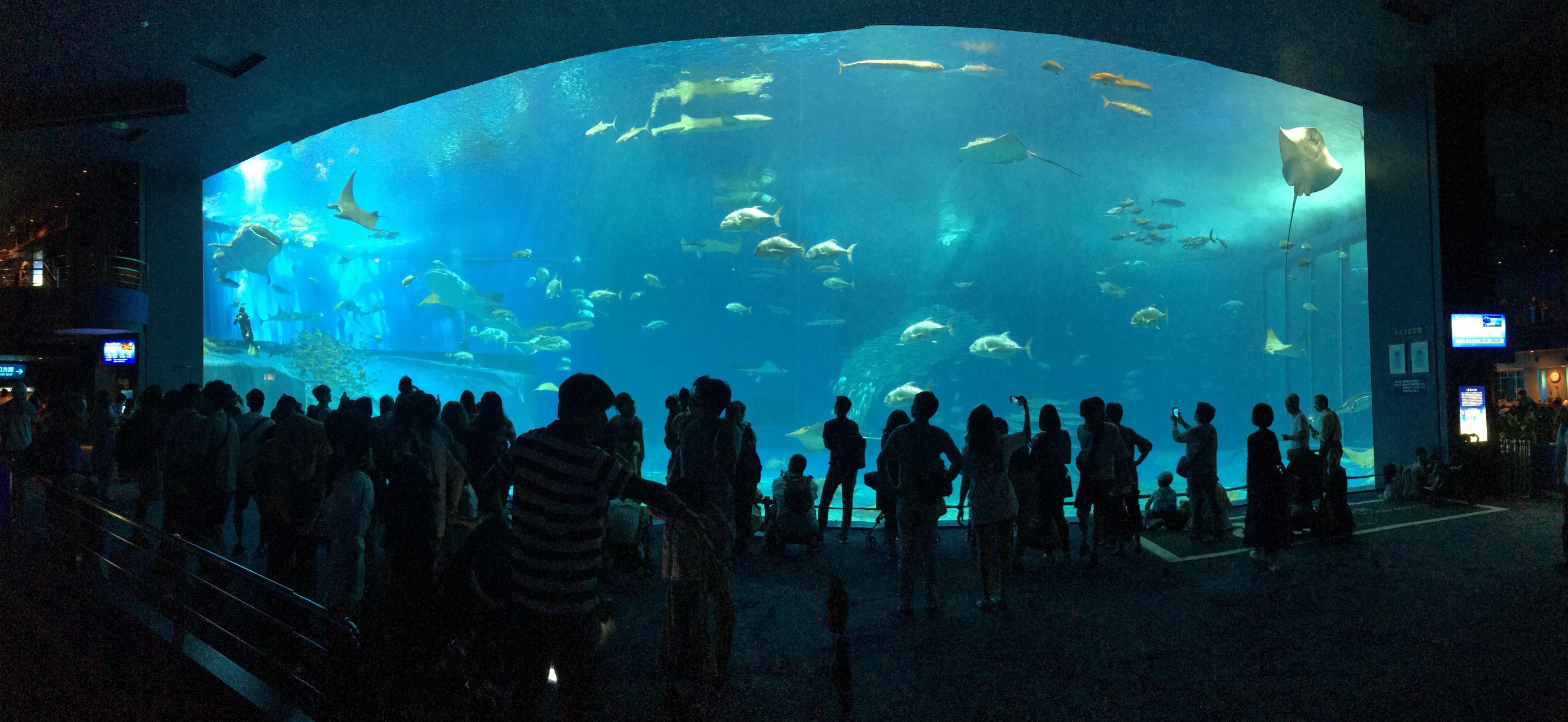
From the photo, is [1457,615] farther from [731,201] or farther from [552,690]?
[731,201]

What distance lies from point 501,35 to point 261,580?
872 cm

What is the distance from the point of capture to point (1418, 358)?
10.1 metres

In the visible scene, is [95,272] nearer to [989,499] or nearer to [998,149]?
[989,499]

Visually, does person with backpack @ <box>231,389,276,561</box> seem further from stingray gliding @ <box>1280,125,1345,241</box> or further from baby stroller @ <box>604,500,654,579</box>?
stingray gliding @ <box>1280,125,1345,241</box>

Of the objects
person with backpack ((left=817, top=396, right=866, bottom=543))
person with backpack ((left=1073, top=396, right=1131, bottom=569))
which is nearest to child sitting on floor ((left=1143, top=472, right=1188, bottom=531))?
person with backpack ((left=1073, top=396, right=1131, bottom=569))

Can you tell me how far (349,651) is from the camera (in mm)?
2248

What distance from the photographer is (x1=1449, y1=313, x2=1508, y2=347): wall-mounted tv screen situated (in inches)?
383

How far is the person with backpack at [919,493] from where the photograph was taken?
486 centimetres

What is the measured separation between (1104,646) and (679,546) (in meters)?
2.71

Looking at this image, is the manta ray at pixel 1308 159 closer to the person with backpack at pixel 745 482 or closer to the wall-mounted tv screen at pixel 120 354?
the person with backpack at pixel 745 482

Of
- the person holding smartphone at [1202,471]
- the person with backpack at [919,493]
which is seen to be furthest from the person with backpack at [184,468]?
the person holding smartphone at [1202,471]

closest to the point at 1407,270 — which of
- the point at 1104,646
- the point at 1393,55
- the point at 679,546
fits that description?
the point at 1393,55

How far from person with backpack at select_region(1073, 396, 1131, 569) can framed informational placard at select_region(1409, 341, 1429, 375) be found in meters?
6.65

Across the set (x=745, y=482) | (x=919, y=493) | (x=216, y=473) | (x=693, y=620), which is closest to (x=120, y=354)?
(x=216, y=473)
